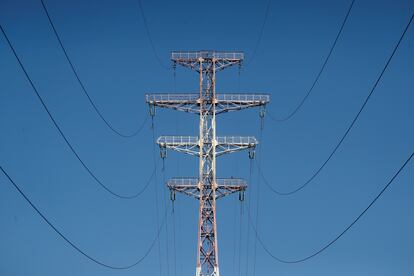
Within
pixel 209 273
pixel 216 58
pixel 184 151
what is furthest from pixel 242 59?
pixel 209 273

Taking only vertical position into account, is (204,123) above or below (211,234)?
above

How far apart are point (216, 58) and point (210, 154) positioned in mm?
5017

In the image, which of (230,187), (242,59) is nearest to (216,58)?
(242,59)

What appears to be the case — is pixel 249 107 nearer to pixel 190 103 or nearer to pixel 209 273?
pixel 190 103

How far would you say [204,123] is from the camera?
67.8 metres

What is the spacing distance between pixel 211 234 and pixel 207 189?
94.4 inches

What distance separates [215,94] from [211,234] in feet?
23.5

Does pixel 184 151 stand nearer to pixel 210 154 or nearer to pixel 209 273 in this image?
pixel 210 154

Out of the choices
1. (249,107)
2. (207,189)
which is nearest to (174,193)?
(207,189)

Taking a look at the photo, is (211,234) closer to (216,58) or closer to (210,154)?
(210,154)

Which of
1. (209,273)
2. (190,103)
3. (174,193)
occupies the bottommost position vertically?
(209,273)

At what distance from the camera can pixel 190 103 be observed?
222 ft

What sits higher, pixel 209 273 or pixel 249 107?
pixel 249 107

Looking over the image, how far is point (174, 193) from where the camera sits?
221ft
